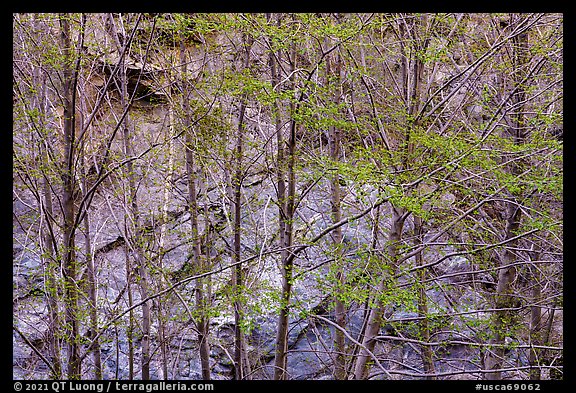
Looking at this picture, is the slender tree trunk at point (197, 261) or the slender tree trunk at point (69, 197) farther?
the slender tree trunk at point (197, 261)

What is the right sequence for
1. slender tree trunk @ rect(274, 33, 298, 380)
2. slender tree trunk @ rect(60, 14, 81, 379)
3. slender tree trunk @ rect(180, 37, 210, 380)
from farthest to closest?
1. slender tree trunk @ rect(180, 37, 210, 380)
2. slender tree trunk @ rect(274, 33, 298, 380)
3. slender tree trunk @ rect(60, 14, 81, 379)

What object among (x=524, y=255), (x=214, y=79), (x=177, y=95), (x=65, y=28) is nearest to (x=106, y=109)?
(x=177, y=95)

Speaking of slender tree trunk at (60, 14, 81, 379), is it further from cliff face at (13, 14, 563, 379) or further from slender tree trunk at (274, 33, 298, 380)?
slender tree trunk at (274, 33, 298, 380)

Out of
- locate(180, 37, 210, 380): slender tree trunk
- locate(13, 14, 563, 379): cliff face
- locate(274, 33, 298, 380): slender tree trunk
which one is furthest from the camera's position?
locate(180, 37, 210, 380): slender tree trunk

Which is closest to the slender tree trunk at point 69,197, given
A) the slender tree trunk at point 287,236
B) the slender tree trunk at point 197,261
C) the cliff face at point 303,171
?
the cliff face at point 303,171

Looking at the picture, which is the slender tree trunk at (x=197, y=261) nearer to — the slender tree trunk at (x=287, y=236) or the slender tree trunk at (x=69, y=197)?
the slender tree trunk at (x=287, y=236)

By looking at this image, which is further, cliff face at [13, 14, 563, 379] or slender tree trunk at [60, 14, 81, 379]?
cliff face at [13, 14, 563, 379]

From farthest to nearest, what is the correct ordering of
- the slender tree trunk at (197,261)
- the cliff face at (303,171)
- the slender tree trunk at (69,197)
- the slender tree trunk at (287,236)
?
the slender tree trunk at (197,261), the slender tree trunk at (287,236), the cliff face at (303,171), the slender tree trunk at (69,197)

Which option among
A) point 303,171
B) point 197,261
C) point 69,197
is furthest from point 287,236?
point 69,197

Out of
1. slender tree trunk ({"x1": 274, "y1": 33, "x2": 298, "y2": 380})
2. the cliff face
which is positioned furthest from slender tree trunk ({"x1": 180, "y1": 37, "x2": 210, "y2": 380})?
slender tree trunk ({"x1": 274, "y1": 33, "x2": 298, "y2": 380})

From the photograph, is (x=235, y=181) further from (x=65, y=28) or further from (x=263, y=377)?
(x=263, y=377)

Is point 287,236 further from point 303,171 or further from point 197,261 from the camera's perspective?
point 197,261

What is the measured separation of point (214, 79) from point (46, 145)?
1.91 m
